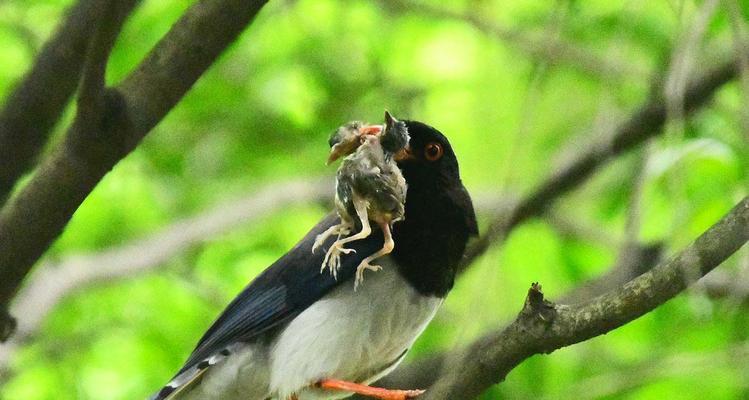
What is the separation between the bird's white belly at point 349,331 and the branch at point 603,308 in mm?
1338

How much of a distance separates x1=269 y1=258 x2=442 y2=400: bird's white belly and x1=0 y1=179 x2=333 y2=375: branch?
2713mm

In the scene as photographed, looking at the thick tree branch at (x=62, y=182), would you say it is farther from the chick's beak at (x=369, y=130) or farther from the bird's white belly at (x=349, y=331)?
the bird's white belly at (x=349, y=331)

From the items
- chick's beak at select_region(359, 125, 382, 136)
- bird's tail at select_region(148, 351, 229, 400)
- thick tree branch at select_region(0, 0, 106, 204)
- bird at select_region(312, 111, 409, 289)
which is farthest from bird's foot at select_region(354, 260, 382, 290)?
thick tree branch at select_region(0, 0, 106, 204)

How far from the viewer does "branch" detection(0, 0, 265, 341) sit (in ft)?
12.3

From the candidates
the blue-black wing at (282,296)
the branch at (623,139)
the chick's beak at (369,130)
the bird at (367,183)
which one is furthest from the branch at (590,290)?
the chick's beak at (369,130)

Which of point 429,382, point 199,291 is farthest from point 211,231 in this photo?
point 429,382

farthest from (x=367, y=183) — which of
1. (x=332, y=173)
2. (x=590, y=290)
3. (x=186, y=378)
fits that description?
(x=332, y=173)

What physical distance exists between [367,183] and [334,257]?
0.29 metres

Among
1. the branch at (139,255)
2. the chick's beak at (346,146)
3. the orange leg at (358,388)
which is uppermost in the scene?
the branch at (139,255)

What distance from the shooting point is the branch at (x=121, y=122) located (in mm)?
A: 3758

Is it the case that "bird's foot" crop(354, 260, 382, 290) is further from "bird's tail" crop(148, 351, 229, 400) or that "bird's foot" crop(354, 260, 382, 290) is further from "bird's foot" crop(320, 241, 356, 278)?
"bird's tail" crop(148, 351, 229, 400)

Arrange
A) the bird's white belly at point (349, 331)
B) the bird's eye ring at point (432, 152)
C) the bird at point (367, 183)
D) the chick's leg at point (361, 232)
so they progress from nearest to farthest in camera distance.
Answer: the chick's leg at point (361, 232), the bird at point (367, 183), the bird's white belly at point (349, 331), the bird's eye ring at point (432, 152)

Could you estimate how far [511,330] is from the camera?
3.25 meters

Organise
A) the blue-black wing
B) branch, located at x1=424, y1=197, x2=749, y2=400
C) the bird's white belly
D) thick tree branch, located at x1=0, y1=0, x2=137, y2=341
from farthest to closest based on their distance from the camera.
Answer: the blue-black wing
the bird's white belly
thick tree branch, located at x1=0, y1=0, x2=137, y2=341
branch, located at x1=424, y1=197, x2=749, y2=400
